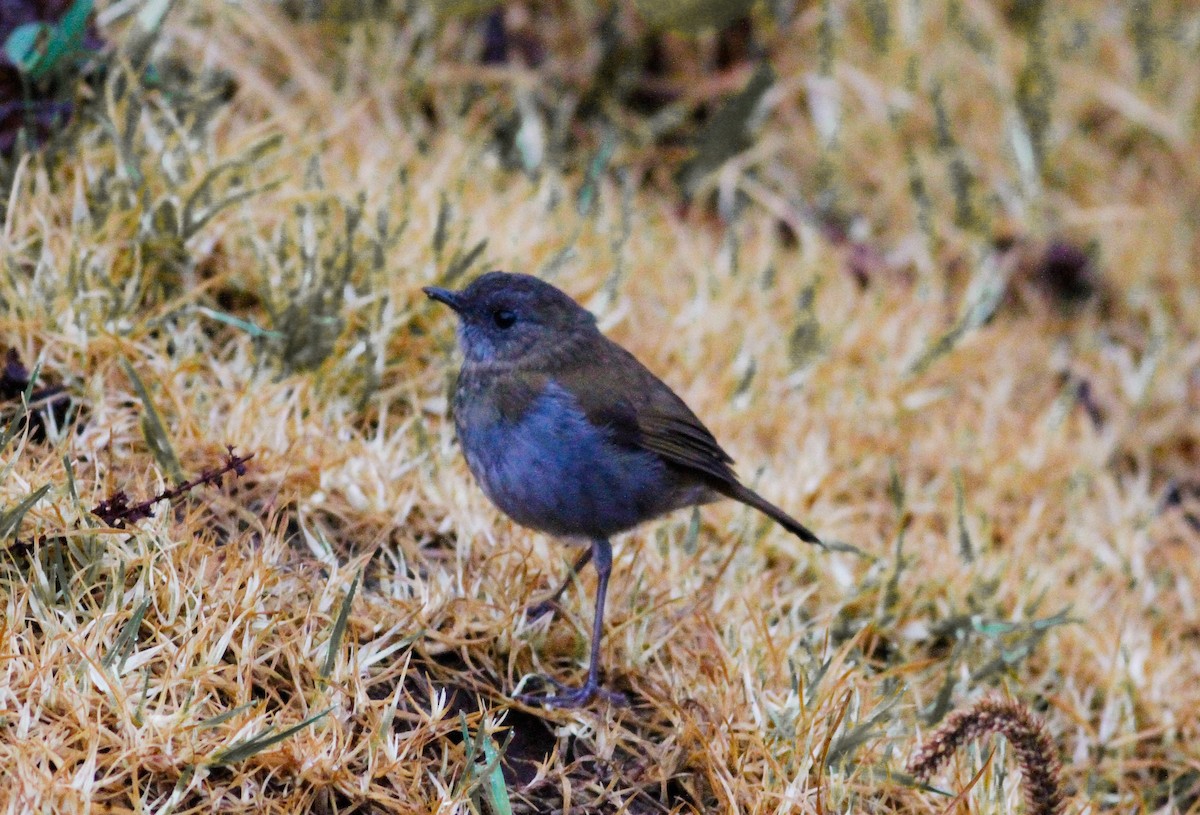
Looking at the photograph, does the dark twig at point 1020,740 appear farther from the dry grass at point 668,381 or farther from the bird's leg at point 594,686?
the bird's leg at point 594,686

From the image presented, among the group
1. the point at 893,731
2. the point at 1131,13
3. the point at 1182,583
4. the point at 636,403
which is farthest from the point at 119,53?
the point at 1131,13

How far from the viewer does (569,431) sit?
334 cm

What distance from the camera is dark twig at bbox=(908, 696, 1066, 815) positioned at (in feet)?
9.46

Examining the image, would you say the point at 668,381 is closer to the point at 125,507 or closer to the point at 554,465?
the point at 554,465

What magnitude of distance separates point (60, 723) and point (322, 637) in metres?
0.58

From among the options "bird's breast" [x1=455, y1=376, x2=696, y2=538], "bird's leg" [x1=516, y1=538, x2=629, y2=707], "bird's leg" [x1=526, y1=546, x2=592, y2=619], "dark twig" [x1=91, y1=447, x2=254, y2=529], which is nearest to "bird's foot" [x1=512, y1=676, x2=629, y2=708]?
"bird's leg" [x1=516, y1=538, x2=629, y2=707]

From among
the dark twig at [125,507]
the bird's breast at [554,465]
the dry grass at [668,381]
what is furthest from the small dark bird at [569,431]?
the dark twig at [125,507]

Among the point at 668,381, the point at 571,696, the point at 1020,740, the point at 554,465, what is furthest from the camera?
the point at 668,381

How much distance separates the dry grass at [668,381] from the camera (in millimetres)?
2895

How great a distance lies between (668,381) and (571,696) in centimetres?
158

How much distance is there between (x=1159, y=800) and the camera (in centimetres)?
379

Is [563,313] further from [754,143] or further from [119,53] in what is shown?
[754,143]

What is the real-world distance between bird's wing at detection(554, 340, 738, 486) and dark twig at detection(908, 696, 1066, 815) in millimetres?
891

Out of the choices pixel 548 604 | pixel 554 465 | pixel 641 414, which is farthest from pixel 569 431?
pixel 548 604
